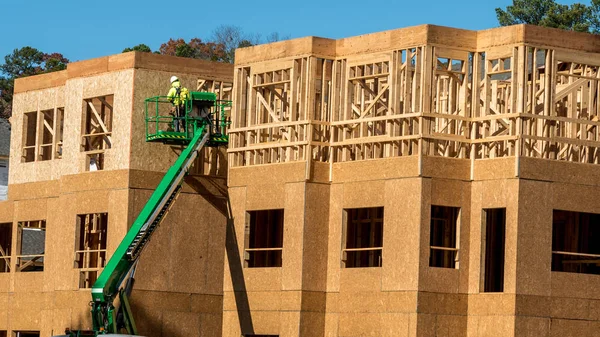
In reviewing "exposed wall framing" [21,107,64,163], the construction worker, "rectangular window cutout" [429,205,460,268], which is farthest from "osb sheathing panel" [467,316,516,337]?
"exposed wall framing" [21,107,64,163]

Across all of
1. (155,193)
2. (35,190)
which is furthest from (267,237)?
Answer: (35,190)

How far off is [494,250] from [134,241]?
9494 millimetres

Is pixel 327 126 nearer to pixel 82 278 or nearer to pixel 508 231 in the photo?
pixel 508 231

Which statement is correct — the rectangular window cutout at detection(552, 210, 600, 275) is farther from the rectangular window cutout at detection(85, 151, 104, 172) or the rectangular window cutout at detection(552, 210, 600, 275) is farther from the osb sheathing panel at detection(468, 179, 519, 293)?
the rectangular window cutout at detection(85, 151, 104, 172)

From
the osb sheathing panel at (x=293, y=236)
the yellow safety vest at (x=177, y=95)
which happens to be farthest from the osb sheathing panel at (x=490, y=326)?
the yellow safety vest at (x=177, y=95)

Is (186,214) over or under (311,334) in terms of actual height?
over

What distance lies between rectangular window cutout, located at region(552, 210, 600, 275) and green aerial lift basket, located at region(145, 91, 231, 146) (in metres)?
9.30

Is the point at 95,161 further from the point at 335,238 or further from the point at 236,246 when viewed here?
the point at 335,238

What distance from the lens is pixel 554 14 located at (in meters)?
86.9

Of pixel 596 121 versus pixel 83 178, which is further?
pixel 83 178

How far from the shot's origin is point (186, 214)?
39250 millimetres

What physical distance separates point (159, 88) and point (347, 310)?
28.1 ft

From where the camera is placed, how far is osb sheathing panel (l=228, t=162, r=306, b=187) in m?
36.3

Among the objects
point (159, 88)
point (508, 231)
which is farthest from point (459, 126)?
point (159, 88)
